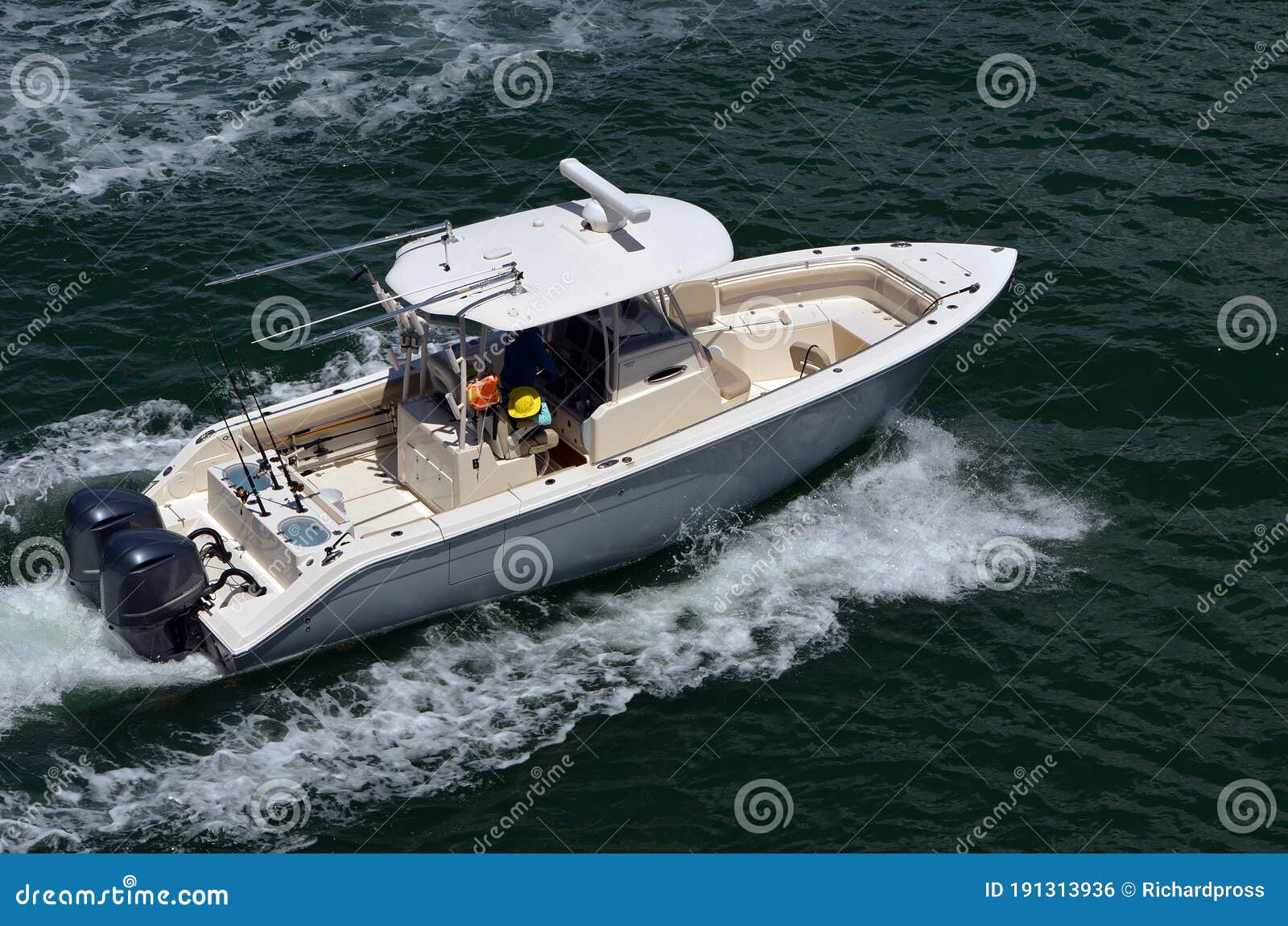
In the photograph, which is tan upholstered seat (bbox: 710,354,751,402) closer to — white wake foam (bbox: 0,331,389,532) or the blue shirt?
the blue shirt

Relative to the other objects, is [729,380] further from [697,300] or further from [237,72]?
[237,72]

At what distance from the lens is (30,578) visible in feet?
41.6

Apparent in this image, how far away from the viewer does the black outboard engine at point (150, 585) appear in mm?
11227

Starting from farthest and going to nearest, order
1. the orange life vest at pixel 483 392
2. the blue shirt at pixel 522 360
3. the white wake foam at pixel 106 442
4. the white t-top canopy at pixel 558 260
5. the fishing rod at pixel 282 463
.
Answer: the white wake foam at pixel 106 442 < the blue shirt at pixel 522 360 < the fishing rod at pixel 282 463 < the orange life vest at pixel 483 392 < the white t-top canopy at pixel 558 260

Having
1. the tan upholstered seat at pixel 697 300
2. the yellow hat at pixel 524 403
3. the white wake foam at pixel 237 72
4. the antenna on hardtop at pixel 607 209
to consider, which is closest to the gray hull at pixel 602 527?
the yellow hat at pixel 524 403

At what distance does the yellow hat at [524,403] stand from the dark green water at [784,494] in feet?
5.67

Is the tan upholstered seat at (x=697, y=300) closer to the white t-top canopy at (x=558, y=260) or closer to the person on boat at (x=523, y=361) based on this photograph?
the white t-top canopy at (x=558, y=260)

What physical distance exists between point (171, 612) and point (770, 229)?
30.5ft

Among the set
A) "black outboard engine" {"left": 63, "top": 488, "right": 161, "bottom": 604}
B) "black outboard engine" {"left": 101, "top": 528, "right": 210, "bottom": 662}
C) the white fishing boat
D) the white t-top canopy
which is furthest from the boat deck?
the white t-top canopy

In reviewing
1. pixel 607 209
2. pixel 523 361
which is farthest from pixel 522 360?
pixel 607 209

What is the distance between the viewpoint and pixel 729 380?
544 inches

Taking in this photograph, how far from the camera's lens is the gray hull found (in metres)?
12.0

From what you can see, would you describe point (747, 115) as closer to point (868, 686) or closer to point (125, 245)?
point (125, 245)

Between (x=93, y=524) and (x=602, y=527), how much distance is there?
412cm
